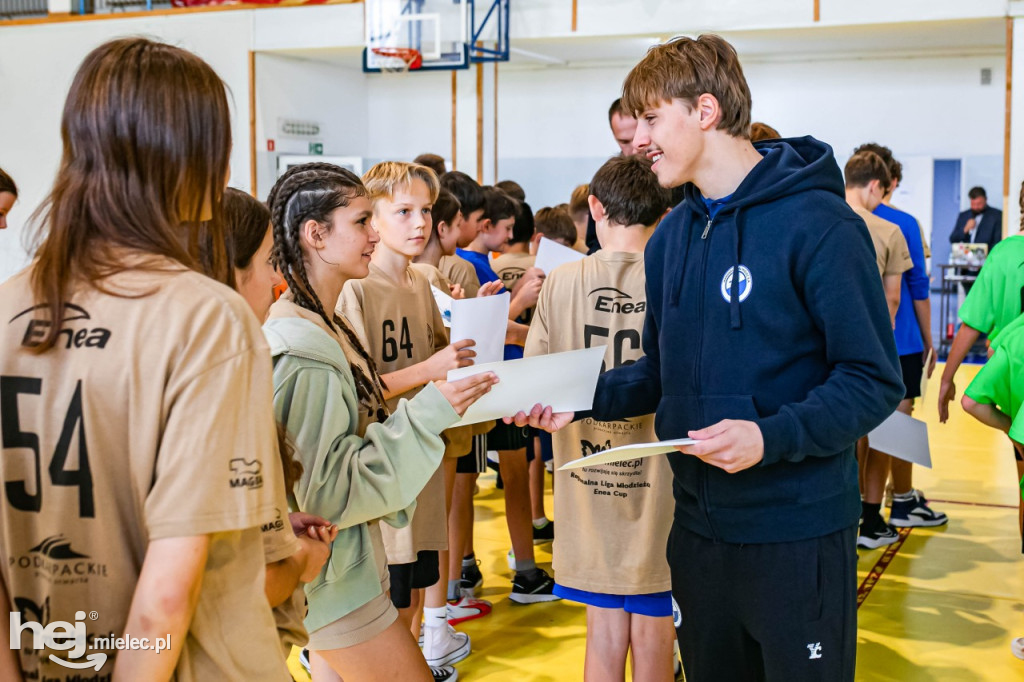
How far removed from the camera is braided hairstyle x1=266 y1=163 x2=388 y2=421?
2219 millimetres

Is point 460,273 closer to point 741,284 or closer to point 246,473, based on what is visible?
point 741,284

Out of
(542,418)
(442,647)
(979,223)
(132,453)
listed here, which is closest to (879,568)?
(442,647)

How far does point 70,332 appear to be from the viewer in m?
1.19

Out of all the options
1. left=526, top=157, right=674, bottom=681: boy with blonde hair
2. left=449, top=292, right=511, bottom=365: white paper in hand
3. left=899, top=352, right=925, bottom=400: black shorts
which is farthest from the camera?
left=899, top=352, right=925, bottom=400: black shorts

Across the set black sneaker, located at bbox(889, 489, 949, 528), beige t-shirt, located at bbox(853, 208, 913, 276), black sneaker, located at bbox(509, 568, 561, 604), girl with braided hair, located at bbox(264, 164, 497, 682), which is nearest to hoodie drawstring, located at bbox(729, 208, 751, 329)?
girl with braided hair, located at bbox(264, 164, 497, 682)

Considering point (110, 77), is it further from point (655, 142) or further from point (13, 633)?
point (655, 142)

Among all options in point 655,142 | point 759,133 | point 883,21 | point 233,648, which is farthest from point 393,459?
point 883,21

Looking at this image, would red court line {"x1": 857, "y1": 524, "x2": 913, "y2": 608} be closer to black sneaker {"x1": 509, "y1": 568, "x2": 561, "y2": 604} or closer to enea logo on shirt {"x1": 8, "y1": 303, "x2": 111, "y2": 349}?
black sneaker {"x1": 509, "y1": 568, "x2": 561, "y2": 604}

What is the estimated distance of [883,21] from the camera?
384 inches

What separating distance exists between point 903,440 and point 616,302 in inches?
36.0

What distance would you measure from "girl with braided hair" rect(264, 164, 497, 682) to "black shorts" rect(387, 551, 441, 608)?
0.77 metres

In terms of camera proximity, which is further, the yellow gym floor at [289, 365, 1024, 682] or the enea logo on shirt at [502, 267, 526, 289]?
the enea logo on shirt at [502, 267, 526, 289]

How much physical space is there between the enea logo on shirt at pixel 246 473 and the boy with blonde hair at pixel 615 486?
1666 millimetres

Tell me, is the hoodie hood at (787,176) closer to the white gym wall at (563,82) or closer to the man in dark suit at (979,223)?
the white gym wall at (563,82)
